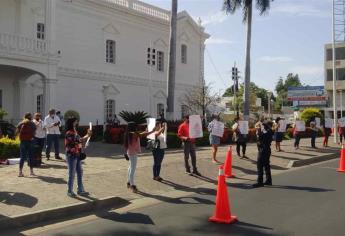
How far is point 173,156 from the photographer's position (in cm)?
1902

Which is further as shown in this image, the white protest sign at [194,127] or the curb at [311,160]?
the curb at [311,160]

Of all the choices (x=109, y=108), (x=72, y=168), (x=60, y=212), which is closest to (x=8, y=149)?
(x=72, y=168)

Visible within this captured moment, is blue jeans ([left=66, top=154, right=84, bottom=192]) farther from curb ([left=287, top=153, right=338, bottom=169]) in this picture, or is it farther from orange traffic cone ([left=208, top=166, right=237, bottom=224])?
curb ([left=287, top=153, right=338, bottom=169])

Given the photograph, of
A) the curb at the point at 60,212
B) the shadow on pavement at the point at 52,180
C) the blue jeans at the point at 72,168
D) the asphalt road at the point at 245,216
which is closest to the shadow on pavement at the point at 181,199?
the asphalt road at the point at 245,216

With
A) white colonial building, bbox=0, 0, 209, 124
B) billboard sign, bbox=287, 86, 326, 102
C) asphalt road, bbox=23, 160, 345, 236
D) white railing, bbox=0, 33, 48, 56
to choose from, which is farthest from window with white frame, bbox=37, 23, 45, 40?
billboard sign, bbox=287, 86, 326, 102

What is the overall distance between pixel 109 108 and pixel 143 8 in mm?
7971

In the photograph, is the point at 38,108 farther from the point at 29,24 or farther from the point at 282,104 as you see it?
the point at 282,104

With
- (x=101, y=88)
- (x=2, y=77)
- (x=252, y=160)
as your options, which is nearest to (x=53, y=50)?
(x=2, y=77)

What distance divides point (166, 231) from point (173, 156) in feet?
35.7

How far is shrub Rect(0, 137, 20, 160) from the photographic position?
16.7 metres

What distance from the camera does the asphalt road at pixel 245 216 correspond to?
8203 millimetres

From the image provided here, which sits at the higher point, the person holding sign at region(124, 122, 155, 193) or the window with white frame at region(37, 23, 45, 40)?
the window with white frame at region(37, 23, 45, 40)

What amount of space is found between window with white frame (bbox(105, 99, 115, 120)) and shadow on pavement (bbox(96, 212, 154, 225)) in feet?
79.9

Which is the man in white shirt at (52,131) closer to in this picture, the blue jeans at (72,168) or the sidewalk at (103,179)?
the sidewalk at (103,179)
